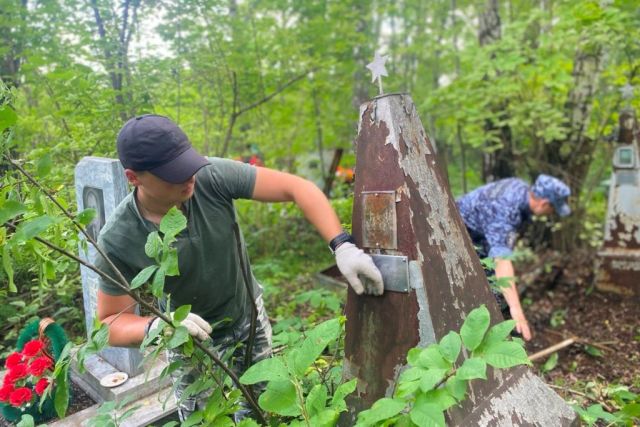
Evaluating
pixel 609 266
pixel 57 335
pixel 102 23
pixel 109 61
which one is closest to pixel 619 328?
pixel 609 266

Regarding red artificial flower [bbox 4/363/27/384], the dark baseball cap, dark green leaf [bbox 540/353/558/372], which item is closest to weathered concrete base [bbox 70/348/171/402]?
red artificial flower [bbox 4/363/27/384]

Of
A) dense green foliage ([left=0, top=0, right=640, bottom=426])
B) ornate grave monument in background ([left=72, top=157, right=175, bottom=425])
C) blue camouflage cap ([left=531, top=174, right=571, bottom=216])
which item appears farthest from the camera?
dense green foliage ([left=0, top=0, right=640, bottom=426])

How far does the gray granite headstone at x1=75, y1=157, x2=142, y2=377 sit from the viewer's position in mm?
2594

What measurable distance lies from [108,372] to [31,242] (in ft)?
6.86

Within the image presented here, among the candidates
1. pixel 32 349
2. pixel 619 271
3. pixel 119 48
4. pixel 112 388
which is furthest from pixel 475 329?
pixel 619 271

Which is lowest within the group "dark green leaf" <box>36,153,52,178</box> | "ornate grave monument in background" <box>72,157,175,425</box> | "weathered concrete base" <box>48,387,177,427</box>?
"weathered concrete base" <box>48,387,177,427</box>

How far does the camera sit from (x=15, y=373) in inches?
89.5

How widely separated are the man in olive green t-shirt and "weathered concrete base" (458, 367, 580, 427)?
53 centimetres

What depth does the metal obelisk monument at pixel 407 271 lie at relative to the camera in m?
1.52

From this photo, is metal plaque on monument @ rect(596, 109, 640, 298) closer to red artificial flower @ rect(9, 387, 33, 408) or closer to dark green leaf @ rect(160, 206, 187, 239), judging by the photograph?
dark green leaf @ rect(160, 206, 187, 239)

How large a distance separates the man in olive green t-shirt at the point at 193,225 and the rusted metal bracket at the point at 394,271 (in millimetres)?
37

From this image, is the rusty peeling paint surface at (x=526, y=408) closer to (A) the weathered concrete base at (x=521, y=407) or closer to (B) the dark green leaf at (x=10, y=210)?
(A) the weathered concrete base at (x=521, y=407)

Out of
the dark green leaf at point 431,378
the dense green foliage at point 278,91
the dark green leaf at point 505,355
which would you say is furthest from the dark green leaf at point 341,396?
the dense green foliage at point 278,91

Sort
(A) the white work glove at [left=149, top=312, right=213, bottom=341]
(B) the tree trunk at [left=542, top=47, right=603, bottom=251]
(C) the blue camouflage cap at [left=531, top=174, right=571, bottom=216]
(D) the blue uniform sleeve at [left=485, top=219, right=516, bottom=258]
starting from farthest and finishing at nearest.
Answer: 1. (B) the tree trunk at [left=542, top=47, right=603, bottom=251]
2. (C) the blue camouflage cap at [left=531, top=174, right=571, bottom=216]
3. (D) the blue uniform sleeve at [left=485, top=219, right=516, bottom=258]
4. (A) the white work glove at [left=149, top=312, right=213, bottom=341]
